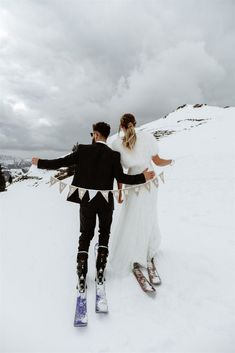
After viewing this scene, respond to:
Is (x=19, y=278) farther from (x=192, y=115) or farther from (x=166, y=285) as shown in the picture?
(x=192, y=115)

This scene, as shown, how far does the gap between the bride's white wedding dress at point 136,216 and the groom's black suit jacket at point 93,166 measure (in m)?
0.41

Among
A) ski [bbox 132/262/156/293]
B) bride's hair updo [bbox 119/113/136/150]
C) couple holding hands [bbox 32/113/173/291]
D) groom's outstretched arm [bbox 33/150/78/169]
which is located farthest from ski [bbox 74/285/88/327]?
bride's hair updo [bbox 119/113/136/150]

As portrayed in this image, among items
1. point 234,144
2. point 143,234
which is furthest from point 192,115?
point 143,234

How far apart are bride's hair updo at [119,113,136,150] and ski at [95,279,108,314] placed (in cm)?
245

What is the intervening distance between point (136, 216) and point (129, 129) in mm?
1610

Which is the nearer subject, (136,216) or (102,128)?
(102,128)

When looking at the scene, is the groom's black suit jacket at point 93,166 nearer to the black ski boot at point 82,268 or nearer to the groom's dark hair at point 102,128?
the groom's dark hair at point 102,128

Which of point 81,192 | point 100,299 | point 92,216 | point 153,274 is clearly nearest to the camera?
point 100,299

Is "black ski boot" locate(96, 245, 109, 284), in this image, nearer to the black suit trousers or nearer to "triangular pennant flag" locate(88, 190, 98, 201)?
the black suit trousers

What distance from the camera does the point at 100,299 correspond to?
433cm

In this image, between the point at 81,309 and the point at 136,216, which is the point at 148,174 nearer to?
the point at 136,216

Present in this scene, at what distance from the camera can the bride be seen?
486 cm

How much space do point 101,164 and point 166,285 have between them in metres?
2.50

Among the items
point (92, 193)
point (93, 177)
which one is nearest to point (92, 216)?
point (92, 193)
